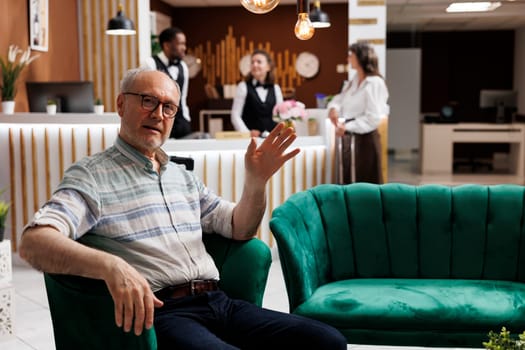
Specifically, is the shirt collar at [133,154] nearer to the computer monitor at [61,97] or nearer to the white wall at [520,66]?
the computer monitor at [61,97]

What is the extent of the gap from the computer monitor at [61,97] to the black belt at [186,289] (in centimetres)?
387

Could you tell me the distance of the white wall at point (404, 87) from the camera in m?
14.6

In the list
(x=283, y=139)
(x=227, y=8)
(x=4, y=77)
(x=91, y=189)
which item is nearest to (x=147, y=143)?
(x=91, y=189)

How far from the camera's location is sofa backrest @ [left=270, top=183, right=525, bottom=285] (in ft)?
10.7

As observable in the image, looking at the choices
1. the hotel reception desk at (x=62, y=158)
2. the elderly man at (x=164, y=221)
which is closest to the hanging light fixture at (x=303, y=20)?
the elderly man at (x=164, y=221)

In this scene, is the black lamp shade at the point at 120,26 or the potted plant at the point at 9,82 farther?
the black lamp shade at the point at 120,26

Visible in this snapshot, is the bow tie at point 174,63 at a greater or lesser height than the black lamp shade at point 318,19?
lesser

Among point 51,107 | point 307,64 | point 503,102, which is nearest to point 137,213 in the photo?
point 51,107

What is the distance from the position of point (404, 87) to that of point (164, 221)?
12.8 meters

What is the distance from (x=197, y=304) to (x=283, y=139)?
2.05ft

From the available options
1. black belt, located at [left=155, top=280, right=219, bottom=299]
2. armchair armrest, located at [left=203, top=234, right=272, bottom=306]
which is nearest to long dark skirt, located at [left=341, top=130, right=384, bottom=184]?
armchair armrest, located at [left=203, top=234, right=272, bottom=306]

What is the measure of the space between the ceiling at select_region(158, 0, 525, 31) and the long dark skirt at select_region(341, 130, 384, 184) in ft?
19.4

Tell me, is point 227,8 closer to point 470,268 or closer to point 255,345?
point 470,268

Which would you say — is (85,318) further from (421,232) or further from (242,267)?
(421,232)
